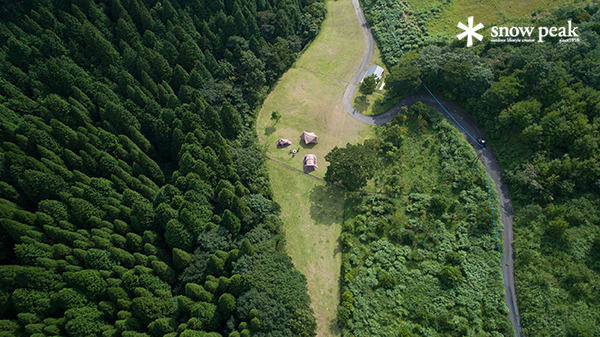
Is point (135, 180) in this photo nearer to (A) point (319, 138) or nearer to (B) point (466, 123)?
(A) point (319, 138)

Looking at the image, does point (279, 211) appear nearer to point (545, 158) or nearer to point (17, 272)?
point (17, 272)

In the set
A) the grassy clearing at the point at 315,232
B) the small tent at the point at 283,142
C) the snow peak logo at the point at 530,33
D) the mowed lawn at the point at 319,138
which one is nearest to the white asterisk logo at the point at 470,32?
the snow peak logo at the point at 530,33

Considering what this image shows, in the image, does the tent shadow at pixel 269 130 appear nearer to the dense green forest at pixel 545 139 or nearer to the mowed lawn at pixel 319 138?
the mowed lawn at pixel 319 138

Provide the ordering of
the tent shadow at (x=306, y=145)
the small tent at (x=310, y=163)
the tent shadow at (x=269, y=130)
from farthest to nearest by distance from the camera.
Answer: the tent shadow at (x=269, y=130), the tent shadow at (x=306, y=145), the small tent at (x=310, y=163)

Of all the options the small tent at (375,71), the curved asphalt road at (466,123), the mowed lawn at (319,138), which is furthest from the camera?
the small tent at (375,71)

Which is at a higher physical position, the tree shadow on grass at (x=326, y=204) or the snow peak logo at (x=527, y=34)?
the snow peak logo at (x=527, y=34)
